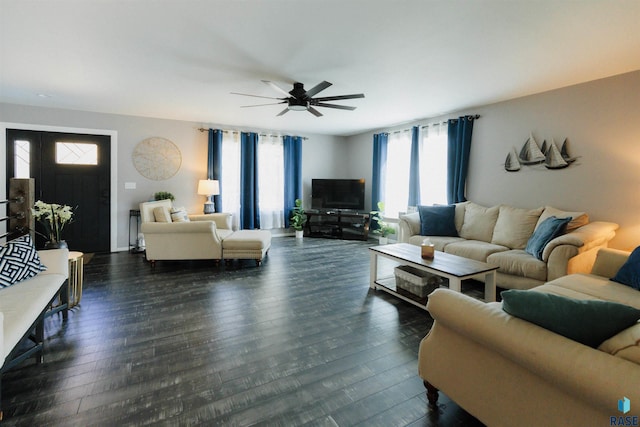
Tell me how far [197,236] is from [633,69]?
17.1 feet

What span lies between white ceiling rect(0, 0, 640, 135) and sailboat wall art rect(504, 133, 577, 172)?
67cm

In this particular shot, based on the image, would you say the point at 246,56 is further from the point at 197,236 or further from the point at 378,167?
the point at 378,167

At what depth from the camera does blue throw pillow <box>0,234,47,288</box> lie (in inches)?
75.0

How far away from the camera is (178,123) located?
5.35 m

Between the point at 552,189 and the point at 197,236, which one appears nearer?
the point at 552,189

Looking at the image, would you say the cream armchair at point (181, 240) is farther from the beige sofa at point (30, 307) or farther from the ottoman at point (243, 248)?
the beige sofa at point (30, 307)

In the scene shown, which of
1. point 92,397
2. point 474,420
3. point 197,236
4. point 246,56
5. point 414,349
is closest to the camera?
point 474,420

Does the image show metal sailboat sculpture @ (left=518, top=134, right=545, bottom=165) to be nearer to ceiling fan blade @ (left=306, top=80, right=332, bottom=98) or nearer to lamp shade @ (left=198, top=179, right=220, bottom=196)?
ceiling fan blade @ (left=306, top=80, right=332, bottom=98)

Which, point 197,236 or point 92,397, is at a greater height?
point 197,236

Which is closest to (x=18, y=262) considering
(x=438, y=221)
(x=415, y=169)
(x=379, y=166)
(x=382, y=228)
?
(x=438, y=221)

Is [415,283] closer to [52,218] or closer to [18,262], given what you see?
[18,262]

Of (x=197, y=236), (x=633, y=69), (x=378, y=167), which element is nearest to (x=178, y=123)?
(x=197, y=236)

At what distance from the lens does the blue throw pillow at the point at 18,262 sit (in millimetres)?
1904

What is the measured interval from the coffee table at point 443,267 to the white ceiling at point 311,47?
1884 mm
